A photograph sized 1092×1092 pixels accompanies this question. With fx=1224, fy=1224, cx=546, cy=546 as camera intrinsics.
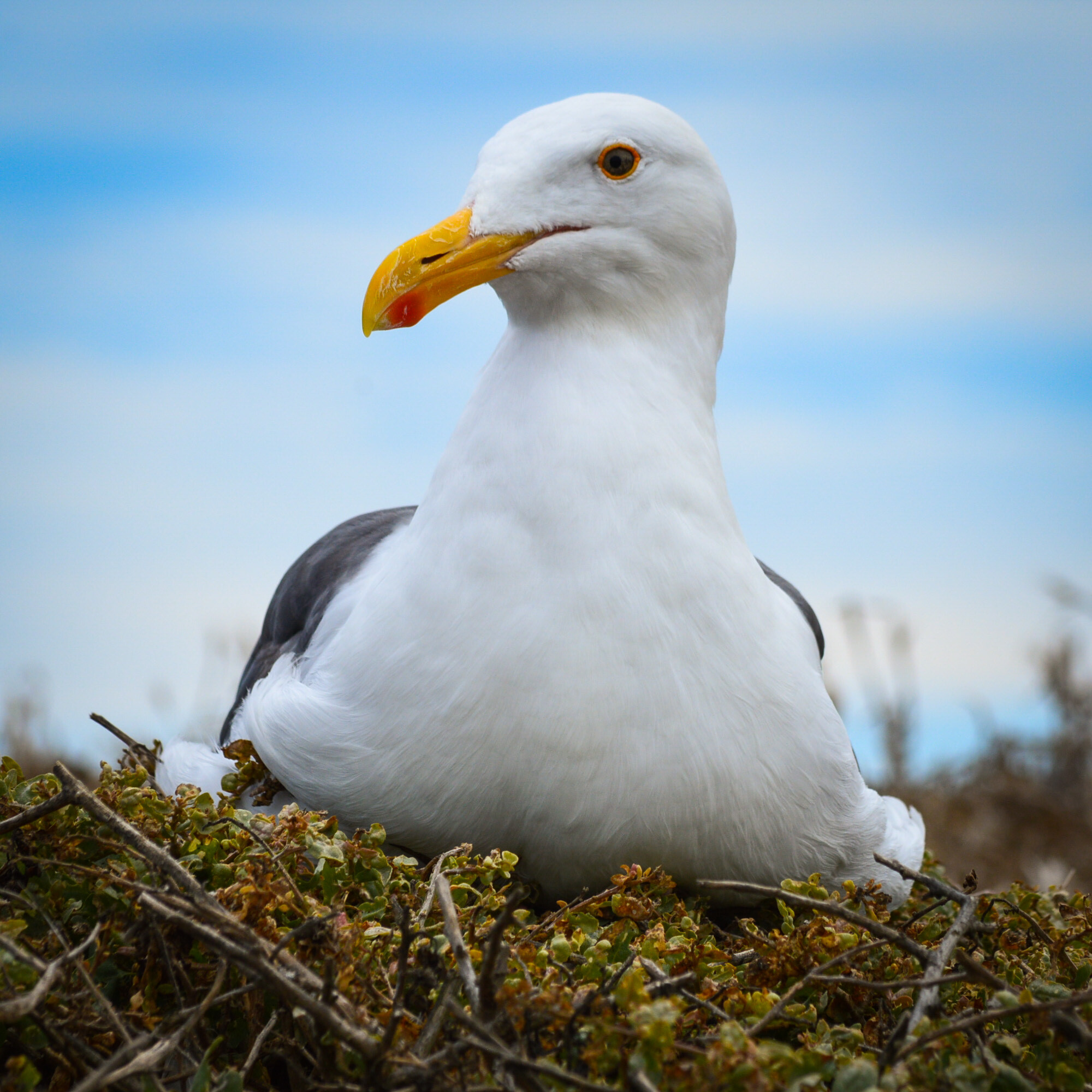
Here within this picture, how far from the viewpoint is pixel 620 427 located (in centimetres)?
294

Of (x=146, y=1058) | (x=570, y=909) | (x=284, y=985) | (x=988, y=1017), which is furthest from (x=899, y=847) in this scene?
(x=146, y=1058)

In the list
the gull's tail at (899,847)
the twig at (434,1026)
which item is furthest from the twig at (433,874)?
the gull's tail at (899,847)

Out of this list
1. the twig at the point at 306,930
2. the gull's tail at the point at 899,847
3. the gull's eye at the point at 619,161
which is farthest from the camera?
the gull's tail at the point at 899,847

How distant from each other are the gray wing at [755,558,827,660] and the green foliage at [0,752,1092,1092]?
3.12ft

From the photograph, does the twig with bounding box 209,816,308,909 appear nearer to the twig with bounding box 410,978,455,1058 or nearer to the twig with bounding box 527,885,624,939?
the twig with bounding box 410,978,455,1058

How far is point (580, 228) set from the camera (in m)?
2.96

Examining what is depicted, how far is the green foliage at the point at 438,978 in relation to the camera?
1.91m

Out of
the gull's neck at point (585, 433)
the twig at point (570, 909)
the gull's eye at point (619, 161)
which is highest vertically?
the gull's eye at point (619, 161)

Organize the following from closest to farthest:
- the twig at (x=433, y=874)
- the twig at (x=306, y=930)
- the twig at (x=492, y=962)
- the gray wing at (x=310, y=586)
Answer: the twig at (x=492, y=962), the twig at (x=306, y=930), the twig at (x=433, y=874), the gray wing at (x=310, y=586)

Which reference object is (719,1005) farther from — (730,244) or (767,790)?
(730,244)

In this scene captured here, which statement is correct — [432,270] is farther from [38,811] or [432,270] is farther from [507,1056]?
[507,1056]

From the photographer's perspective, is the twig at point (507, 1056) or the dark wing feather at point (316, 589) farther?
the dark wing feather at point (316, 589)

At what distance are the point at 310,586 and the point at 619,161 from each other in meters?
1.59

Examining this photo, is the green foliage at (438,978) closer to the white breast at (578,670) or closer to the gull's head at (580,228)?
the white breast at (578,670)
